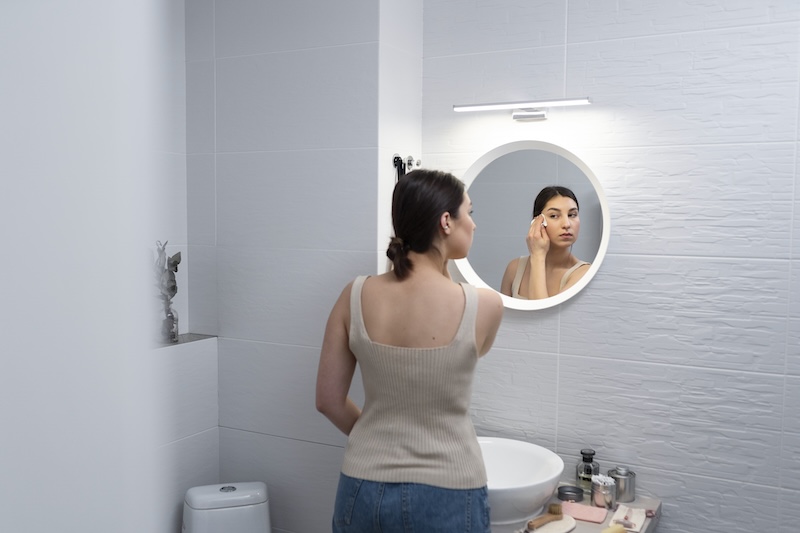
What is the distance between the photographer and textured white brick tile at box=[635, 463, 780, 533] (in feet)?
5.76

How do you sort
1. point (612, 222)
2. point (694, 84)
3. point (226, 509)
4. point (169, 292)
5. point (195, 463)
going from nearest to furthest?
point (694, 84) → point (612, 222) → point (226, 509) → point (169, 292) → point (195, 463)

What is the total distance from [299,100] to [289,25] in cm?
23

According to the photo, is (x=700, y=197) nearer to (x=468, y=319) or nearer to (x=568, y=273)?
(x=568, y=273)

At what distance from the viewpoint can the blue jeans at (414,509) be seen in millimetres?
1416

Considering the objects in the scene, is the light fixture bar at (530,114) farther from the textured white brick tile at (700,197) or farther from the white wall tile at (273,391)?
the white wall tile at (273,391)

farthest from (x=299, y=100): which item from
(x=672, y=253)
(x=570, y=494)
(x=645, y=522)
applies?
(x=645, y=522)

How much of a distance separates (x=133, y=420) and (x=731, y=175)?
185 centimetres

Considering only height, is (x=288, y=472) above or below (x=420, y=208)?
below

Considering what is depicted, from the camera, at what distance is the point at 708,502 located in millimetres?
1805

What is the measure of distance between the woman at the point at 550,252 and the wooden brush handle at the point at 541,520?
606 millimetres

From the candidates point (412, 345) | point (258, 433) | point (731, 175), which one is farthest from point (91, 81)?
point (258, 433)

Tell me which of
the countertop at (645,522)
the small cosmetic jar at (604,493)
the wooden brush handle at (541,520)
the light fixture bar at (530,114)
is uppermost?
the light fixture bar at (530,114)

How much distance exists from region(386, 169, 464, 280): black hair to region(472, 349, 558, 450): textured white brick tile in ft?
2.23

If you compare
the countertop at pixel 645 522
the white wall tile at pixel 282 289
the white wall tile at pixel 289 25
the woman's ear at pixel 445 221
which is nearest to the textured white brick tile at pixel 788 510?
the countertop at pixel 645 522
